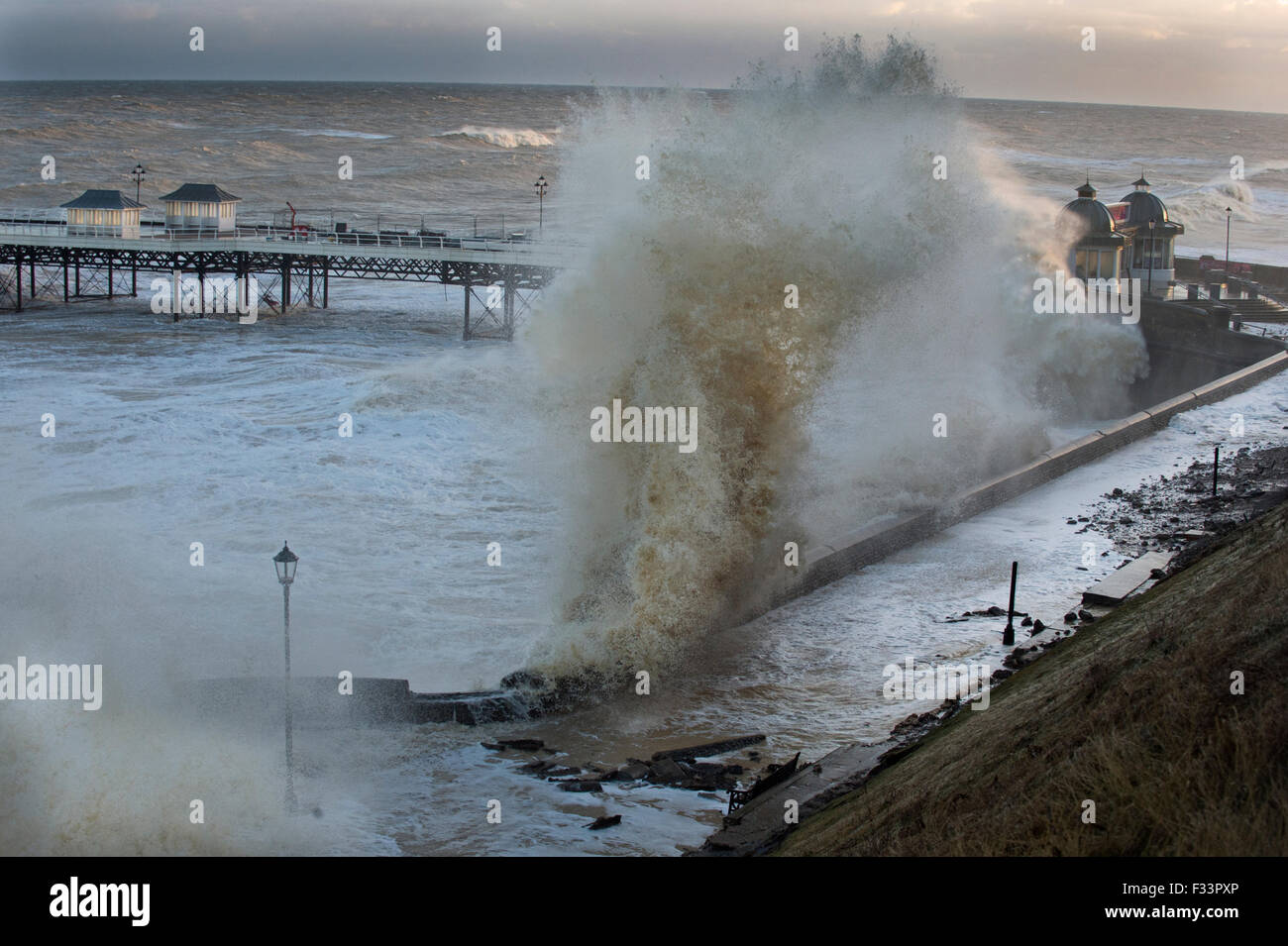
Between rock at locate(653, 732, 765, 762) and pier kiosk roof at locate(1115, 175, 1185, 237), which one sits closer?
rock at locate(653, 732, 765, 762)

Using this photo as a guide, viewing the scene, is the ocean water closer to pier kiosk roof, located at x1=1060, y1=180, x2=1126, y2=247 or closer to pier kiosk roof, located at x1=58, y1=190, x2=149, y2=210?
pier kiosk roof, located at x1=1060, y1=180, x2=1126, y2=247

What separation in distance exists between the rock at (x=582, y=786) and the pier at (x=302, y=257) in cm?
2334

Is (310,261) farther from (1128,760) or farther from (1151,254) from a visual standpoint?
(1128,760)

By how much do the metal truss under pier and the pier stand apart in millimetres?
28

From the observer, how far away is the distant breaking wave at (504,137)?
287ft

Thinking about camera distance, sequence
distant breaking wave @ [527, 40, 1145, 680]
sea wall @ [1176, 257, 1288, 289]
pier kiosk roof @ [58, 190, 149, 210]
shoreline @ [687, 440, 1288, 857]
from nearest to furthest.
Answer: shoreline @ [687, 440, 1288, 857]
distant breaking wave @ [527, 40, 1145, 680]
pier kiosk roof @ [58, 190, 149, 210]
sea wall @ [1176, 257, 1288, 289]

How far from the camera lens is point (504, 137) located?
88000 mm

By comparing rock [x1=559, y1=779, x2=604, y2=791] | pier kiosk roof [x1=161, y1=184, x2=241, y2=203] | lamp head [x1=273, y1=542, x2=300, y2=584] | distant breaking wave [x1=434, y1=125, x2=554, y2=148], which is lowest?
rock [x1=559, y1=779, x2=604, y2=791]

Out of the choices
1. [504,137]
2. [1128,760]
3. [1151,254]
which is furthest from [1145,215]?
[504,137]

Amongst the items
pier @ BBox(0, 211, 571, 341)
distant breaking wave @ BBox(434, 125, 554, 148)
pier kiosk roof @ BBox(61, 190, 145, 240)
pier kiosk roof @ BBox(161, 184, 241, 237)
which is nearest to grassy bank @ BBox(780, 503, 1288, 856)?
pier @ BBox(0, 211, 571, 341)

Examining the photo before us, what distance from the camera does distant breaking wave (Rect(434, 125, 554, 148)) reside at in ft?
287

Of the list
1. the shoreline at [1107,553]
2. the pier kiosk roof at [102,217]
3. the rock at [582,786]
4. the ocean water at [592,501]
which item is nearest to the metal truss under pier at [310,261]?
the pier kiosk roof at [102,217]

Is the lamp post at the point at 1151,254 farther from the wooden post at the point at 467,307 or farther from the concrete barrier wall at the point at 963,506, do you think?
the wooden post at the point at 467,307
